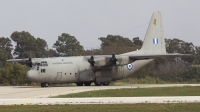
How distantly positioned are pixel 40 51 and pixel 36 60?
199 ft

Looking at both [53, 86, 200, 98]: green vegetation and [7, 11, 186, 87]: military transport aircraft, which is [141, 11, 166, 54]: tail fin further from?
[53, 86, 200, 98]: green vegetation

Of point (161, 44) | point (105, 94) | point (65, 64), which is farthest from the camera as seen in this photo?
point (161, 44)

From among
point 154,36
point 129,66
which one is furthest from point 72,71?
point 154,36

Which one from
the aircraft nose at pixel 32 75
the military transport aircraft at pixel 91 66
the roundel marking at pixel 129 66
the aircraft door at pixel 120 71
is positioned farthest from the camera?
the roundel marking at pixel 129 66

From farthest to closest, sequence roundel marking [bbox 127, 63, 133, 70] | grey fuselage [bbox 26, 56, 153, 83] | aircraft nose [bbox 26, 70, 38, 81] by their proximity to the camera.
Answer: roundel marking [bbox 127, 63, 133, 70] → grey fuselage [bbox 26, 56, 153, 83] → aircraft nose [bbox 26, 70, 38, 81]

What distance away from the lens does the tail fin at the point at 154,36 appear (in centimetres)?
4694
